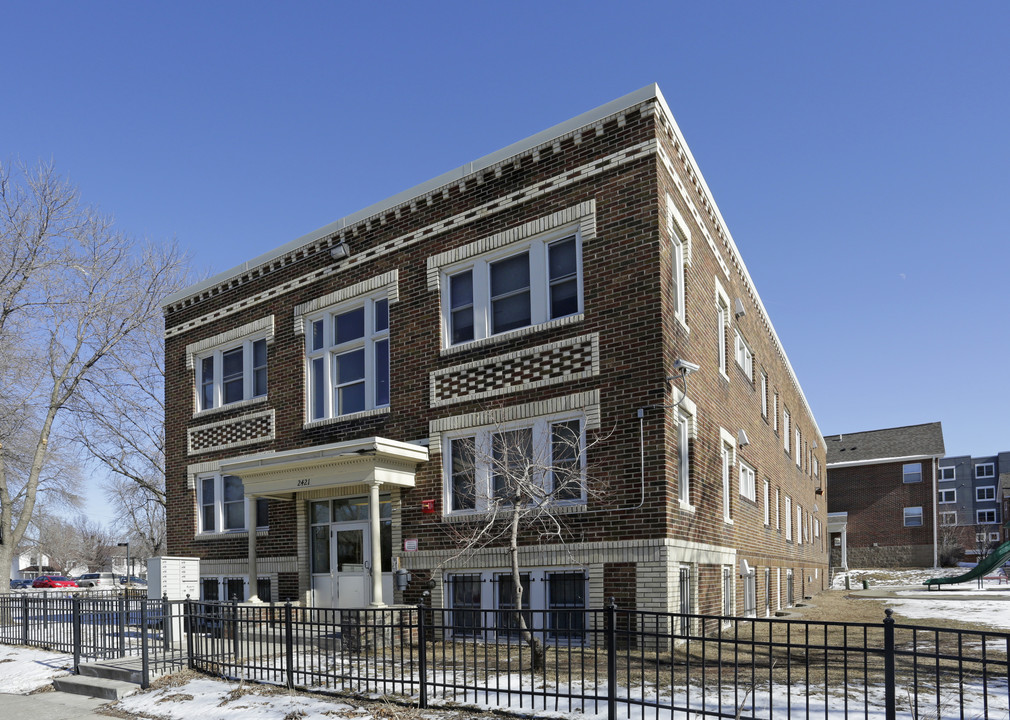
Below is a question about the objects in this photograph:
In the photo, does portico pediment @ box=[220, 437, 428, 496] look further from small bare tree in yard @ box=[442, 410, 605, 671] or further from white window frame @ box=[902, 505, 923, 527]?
Result: white window frame @ box=[902, 505, 923, 527]

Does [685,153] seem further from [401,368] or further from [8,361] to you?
[8,361]

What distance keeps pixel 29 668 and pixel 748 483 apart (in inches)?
585

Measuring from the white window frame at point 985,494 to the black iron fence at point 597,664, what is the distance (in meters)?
76.6

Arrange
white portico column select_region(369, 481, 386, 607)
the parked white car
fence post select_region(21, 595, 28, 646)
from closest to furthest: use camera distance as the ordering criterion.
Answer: white portico column select_region(369, 481, 386, 607) → fence post select_region(21, 595, 28, 646) → the parked white car

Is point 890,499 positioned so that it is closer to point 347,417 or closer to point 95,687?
point 347,417

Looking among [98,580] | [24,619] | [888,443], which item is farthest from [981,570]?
[98,580]

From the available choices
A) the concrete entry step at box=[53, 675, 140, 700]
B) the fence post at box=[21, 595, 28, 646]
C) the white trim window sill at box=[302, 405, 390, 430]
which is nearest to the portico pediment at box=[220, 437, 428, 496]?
the white trim window sill at box=[302, 405, 390, 430]

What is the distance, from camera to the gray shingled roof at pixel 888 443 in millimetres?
53781

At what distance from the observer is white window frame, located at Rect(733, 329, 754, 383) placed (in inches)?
754

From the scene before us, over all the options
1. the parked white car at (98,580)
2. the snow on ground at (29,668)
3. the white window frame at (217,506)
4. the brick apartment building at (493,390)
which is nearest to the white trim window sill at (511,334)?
the brick apartment building at (493,390)

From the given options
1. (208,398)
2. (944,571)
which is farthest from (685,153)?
(944,571)

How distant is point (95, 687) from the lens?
11664mm

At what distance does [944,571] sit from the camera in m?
46.7

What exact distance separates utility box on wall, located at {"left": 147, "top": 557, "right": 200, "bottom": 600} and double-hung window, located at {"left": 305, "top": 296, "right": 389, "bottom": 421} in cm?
421
